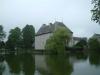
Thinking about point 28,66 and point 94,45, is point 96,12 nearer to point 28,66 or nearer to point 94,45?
point 28,66

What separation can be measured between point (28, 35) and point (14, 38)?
5665mm

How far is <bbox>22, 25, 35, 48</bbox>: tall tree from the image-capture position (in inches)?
3290

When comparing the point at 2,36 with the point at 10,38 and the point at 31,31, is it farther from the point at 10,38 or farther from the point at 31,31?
the point at 31,31

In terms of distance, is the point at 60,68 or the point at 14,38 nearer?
the point at 60,68

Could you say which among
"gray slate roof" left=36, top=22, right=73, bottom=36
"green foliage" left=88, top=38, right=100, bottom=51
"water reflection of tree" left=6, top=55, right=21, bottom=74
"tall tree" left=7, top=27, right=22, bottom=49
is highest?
"gray slate roof" left=36, top=22, right=73, bottom=36

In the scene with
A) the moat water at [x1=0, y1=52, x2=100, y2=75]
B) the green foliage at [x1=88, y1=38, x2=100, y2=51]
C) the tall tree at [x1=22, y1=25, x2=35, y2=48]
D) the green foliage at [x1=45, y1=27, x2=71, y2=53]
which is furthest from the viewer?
the tall tree at [x1=22, y1=25, x2=35, y2=48]

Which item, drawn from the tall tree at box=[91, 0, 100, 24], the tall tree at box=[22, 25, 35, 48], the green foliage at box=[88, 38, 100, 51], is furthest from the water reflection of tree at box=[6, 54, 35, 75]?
the tall tree at box=[22, 25, 35, 48]

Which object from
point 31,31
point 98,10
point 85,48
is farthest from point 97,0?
point 31,31

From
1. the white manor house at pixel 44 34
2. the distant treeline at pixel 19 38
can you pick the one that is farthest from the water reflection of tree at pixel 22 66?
the distant treeline at pixel 19 38

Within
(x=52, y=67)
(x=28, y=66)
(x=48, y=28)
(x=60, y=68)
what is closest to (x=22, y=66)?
Answer: (x=28, y=66)

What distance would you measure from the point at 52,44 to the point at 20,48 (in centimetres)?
2871

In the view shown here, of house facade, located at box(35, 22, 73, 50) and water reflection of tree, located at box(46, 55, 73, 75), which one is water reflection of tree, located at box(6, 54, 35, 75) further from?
house facade, located at box(35, 22, 73, 50)

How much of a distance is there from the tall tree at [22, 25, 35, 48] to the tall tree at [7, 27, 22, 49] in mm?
2071

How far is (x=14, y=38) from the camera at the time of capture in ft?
267
